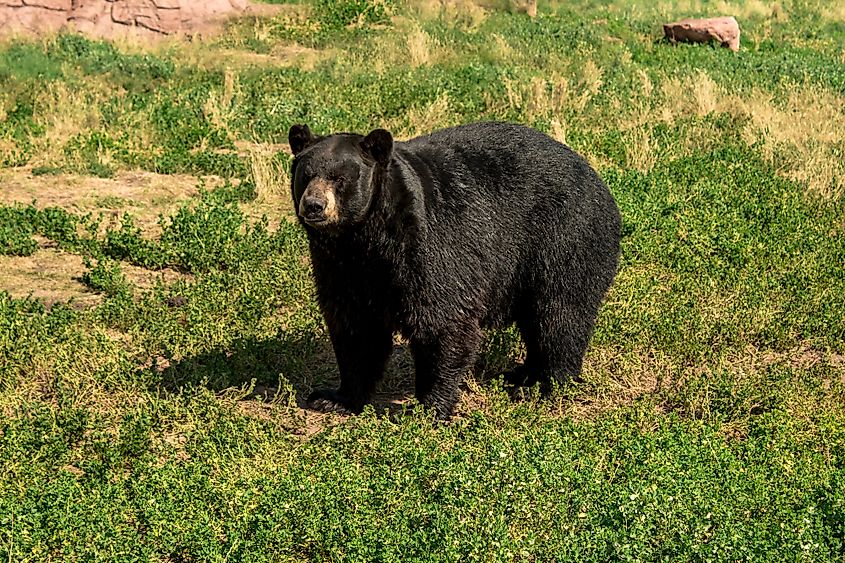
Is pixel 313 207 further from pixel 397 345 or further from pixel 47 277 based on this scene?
pixel 47 277

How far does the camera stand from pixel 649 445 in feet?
18.9

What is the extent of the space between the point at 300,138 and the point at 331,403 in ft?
5.67

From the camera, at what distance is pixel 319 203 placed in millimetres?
5699

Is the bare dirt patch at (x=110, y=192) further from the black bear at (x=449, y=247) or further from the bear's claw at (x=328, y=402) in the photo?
the black bear at (x=449, y=247)

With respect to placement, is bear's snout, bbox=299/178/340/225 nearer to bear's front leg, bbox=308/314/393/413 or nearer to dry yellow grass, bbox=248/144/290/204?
bear's front leg, bbox=308/314/393/413

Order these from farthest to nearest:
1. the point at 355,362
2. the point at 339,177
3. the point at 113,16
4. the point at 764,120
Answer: the point at 113,16
the point at 764,120
the point at 355,362
the point at 339,177

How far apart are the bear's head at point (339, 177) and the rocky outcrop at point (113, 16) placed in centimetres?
1309

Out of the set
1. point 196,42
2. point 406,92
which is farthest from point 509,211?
point 196,42

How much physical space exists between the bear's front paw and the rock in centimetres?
1500

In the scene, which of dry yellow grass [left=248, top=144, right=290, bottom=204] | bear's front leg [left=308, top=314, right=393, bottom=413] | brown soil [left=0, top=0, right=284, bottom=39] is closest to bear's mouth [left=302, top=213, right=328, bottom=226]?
bear's front leg [left=308, top=314, right=393, bottom=413]

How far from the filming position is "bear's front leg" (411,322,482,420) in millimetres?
6277

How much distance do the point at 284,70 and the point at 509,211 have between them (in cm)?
964

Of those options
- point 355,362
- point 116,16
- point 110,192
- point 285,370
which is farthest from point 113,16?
point 355,362

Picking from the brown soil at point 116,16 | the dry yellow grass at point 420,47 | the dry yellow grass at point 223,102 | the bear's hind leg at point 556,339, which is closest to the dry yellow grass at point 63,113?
the dry yellow grass at point 223,102
